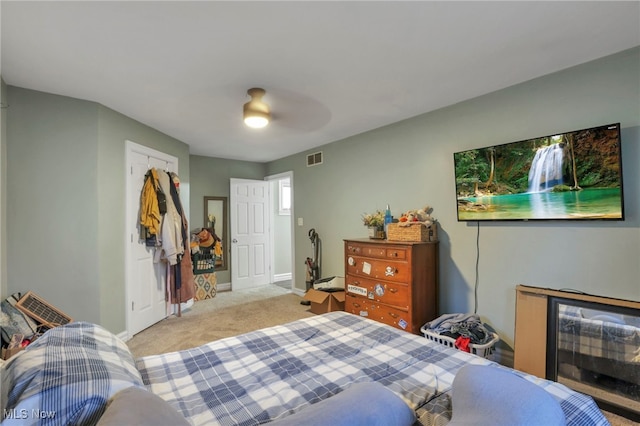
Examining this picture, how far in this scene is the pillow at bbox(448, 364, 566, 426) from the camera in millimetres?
833

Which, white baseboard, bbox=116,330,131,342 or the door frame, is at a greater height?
the door frame

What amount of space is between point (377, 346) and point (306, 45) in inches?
74.7

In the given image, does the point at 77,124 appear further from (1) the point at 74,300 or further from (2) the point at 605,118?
(2) the point at 605,118

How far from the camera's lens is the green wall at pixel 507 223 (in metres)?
2.08

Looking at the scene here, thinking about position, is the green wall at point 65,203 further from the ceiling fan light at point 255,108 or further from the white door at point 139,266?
the ceiling fan light at point 255,108

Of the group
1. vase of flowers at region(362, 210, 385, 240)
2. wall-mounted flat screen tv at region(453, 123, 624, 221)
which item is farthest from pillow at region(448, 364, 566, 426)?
vase of flowers at region(362, 210, 385, 240)

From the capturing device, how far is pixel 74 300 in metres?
2.76

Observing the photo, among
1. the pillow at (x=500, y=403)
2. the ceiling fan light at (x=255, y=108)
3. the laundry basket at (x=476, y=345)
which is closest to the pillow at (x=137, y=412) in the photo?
the pillow at (x=500, y=403)

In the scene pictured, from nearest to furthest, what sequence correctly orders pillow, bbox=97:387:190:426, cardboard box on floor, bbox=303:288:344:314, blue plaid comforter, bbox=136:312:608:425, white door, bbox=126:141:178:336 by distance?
pillow, bbox=97:387:190:426, blue plaid comforter, bbox=136:312:608:425, white door, bbox=126:141:178:336, cardboard box on floor, bbox=303:288:344:314

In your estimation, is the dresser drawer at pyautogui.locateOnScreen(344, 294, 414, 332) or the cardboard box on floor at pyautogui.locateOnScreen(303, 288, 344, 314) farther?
the cardboard box on floor at pyautogui.locateOnScreen(303, 288, 344, 314)

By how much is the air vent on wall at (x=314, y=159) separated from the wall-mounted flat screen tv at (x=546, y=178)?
2.23 m

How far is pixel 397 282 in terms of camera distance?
2932 mm

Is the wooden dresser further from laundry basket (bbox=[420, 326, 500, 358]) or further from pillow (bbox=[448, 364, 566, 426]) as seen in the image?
pillow (bbox=[448, 364, 566, 426])

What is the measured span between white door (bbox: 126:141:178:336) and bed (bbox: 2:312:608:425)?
7.35ft
